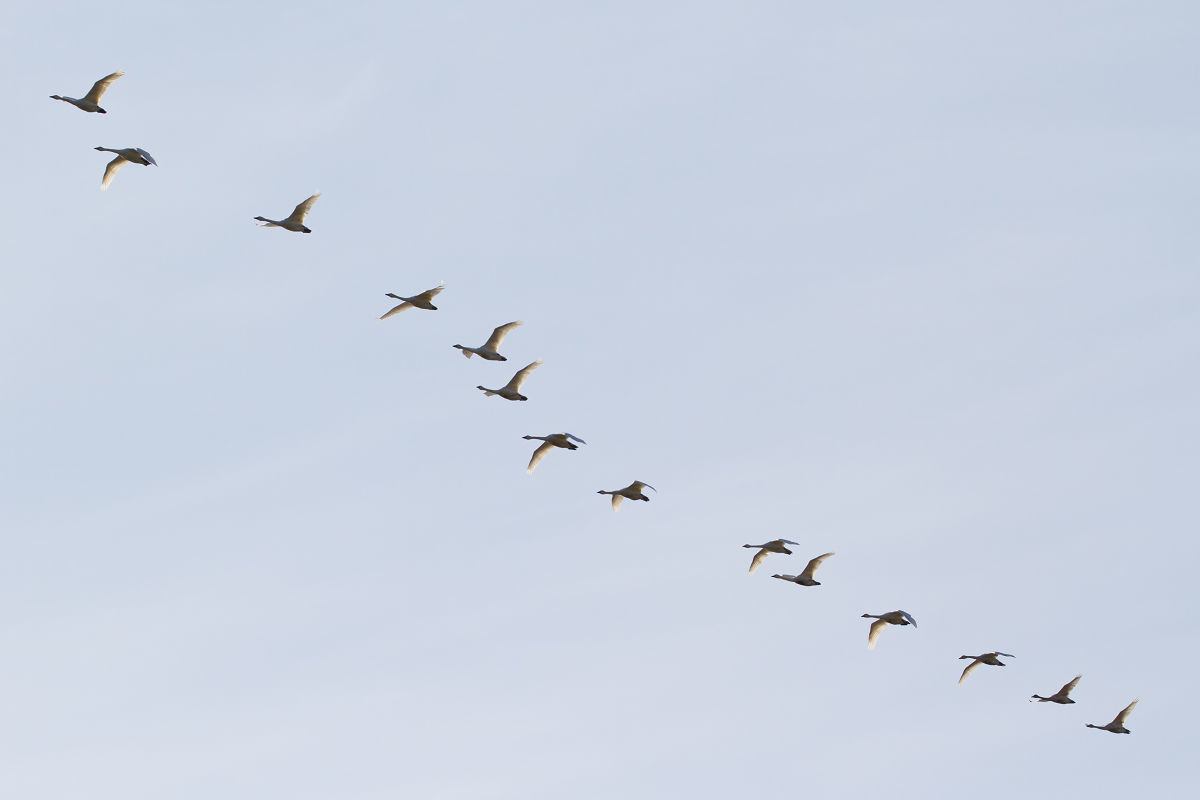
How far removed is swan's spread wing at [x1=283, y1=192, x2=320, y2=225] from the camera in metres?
112

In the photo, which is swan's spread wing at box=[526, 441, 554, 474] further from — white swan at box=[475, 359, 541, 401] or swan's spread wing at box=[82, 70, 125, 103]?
swan's spread wing at box=[82, 70, 125, 103]

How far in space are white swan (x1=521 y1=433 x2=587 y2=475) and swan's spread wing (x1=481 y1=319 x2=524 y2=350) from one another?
17.6 feet

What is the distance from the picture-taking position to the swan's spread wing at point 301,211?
368 ft

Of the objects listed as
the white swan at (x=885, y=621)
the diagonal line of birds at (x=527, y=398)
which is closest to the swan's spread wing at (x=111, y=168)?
the diagonal line of birds at (x=527, y=398)

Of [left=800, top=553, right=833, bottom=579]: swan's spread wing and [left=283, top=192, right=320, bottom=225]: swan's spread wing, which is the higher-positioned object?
[left=283, top=192, right=320, bottom=225]: swan's spread wing

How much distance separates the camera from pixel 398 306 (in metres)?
116

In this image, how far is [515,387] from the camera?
115875 mm

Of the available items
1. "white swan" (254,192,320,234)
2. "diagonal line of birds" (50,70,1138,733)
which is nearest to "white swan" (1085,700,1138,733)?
"diagonal line of birds" (50,70,1138,733)

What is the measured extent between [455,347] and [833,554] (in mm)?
20655

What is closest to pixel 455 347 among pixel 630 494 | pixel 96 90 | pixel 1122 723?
pixel 630 494

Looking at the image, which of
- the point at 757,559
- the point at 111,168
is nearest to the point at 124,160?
the point at 111,168

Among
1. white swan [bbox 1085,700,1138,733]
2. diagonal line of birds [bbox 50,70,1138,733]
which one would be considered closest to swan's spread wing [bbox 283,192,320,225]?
diagonal line of birds [bbox 50,70,1138,733]

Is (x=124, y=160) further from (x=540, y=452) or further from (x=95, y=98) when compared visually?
(x=540, y=452)

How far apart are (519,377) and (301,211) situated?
42.7ft
